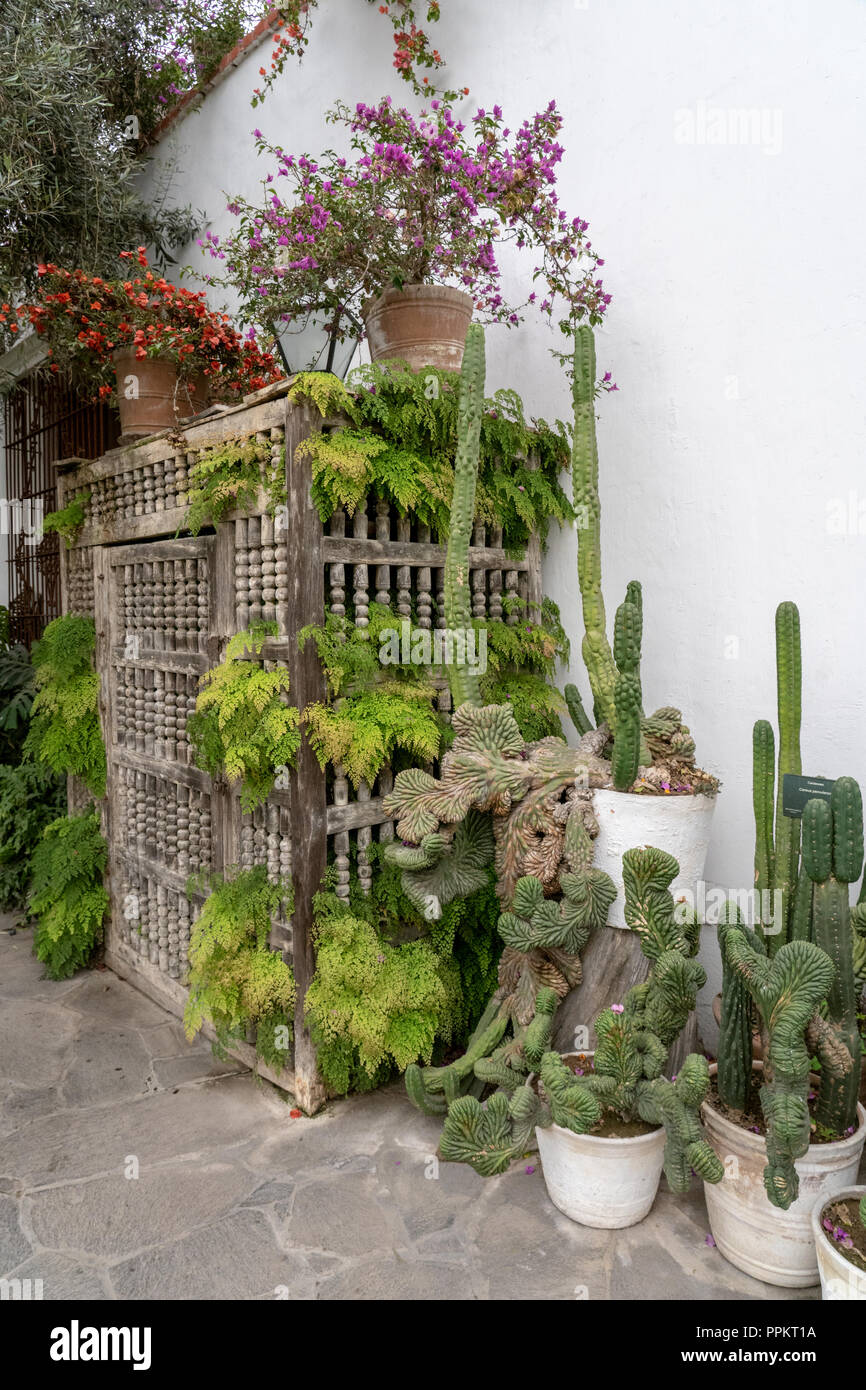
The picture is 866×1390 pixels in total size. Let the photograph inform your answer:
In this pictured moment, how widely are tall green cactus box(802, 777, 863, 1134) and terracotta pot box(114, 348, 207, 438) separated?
3481 mm

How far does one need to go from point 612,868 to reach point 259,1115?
5.44ft

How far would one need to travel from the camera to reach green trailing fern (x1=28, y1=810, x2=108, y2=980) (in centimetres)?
455

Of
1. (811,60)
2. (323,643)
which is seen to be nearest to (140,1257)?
(323,643)

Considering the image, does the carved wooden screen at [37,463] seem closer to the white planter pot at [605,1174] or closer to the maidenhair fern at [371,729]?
the maidenhair fern at [371,729]

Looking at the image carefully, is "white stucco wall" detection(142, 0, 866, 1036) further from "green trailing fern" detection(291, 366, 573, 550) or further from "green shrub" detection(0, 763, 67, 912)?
"green shrub" detection(0, 763, 67, 912)

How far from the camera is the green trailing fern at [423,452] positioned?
305 cm

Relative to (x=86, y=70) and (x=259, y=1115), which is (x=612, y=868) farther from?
(x=86, y=70)

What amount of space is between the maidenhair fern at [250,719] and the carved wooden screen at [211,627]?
60mm

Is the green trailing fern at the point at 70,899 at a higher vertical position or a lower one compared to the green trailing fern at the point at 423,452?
lower

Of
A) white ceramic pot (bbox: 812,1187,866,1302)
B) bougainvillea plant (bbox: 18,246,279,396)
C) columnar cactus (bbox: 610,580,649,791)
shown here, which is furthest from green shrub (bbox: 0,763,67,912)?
white ceramic pot (bbox: 812,1187,866,1302)

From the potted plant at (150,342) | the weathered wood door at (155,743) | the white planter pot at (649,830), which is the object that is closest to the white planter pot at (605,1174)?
the white planter pot at (649,830)
